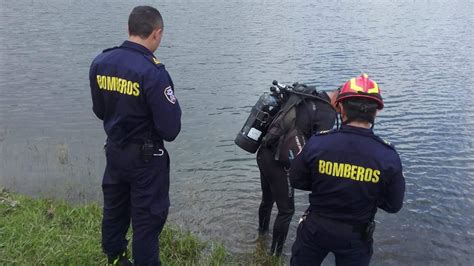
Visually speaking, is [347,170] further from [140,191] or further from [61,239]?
[61,239]

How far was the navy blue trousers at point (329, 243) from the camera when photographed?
3688mm

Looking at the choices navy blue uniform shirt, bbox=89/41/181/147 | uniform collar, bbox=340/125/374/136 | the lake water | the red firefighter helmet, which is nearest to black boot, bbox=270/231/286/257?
the lake water

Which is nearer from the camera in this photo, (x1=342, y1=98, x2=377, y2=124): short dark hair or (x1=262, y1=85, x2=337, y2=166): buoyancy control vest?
(x1=342, y1=98, x2=377, y2=124): short dark hair

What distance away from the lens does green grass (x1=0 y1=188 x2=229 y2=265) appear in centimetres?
485

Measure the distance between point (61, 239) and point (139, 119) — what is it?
82.7 inches

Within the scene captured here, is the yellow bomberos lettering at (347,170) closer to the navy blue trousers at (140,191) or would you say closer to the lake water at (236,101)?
the navy blue trousers at (140,191)

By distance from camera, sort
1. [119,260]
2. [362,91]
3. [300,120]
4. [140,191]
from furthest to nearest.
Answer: [300,120] → [119,260] → [140,191] → [362,91]

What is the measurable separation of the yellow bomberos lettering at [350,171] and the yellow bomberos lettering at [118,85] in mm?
1638

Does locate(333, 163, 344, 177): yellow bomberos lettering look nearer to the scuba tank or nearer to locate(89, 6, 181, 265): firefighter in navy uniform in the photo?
locate(89, 6, 181, 265): firefighter in navy uniform

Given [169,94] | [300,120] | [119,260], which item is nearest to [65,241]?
[119,260]

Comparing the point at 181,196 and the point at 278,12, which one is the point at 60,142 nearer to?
the point at 181,196

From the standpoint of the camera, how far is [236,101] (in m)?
13.7

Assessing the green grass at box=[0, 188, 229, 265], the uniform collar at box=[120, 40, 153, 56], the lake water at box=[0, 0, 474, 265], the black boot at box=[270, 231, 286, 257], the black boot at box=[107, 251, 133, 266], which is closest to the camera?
the uniform collar at box=[120, 40, 153, 56]

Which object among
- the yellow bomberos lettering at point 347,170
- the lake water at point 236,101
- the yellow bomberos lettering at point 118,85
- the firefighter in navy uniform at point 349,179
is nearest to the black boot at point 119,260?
the yellow bomberos lettering at point 118,85
